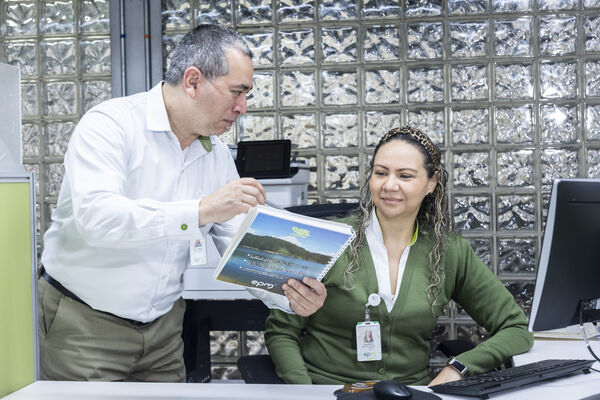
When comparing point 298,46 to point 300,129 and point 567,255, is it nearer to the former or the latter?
point 300,129

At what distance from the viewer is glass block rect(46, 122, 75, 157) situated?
382 cm

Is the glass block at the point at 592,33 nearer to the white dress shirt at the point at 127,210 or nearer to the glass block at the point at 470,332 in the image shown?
the glass block at the point at 470,332

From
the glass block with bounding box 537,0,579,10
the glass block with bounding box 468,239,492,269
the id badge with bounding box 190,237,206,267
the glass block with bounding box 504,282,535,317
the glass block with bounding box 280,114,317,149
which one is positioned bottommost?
the glass block with bounding box 504,282,535,317

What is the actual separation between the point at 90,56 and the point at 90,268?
2418mm

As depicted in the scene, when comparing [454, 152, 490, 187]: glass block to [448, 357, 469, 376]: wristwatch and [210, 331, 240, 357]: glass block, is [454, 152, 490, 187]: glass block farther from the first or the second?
[448, 357, 469, 376]: wristwatch

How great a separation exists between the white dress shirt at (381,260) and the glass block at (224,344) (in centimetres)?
196

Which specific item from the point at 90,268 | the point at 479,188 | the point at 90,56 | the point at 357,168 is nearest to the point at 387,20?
the point at 357,168

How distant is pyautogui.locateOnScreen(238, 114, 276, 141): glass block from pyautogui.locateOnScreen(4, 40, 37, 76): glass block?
4.24 feet

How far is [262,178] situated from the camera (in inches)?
117

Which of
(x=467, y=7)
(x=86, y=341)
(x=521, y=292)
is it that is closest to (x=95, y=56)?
(x=467, y=7)

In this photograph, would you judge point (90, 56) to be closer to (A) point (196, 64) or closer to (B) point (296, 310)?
(A) point (196, 64)

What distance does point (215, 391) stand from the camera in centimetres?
149

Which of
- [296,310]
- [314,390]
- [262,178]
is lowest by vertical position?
[314,390]

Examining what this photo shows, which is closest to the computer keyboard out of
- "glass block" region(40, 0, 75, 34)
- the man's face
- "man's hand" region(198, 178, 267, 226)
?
"man's hand" region(198, 178, 267, 226)
